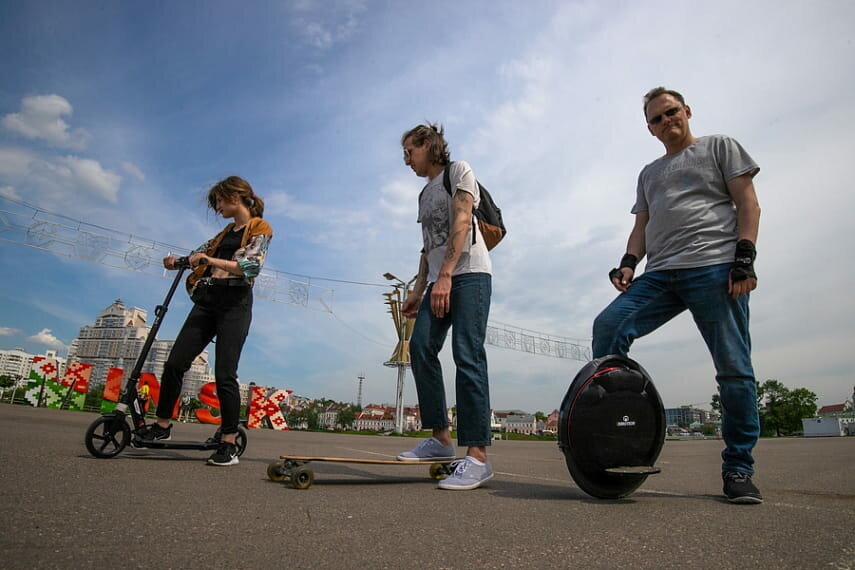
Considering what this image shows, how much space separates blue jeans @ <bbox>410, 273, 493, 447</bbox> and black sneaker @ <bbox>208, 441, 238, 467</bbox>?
1218mm

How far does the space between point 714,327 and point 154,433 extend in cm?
348

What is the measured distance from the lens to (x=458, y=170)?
3035 millimetres

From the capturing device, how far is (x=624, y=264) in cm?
287

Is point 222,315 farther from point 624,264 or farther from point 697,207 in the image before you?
point 697,207

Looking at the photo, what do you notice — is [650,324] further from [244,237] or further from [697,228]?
[244,237]

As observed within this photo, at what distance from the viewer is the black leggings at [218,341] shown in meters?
3.23

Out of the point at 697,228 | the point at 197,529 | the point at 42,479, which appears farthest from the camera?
the point at 697,228

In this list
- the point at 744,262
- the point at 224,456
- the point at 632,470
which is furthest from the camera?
the point at 224,456

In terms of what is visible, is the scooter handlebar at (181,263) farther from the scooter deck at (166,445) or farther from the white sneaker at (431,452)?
the white sneaker at (431,452)

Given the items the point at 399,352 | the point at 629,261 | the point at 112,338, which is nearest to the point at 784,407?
the point at 399,352

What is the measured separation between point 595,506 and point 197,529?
146 centimetres

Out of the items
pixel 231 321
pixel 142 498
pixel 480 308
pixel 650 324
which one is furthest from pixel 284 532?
pixel 231 321

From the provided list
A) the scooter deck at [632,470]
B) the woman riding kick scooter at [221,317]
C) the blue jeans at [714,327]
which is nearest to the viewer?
the scooter deck at [632,470]

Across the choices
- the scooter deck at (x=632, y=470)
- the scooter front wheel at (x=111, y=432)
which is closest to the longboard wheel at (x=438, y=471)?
the scooter deck at (x=632, y=470)
